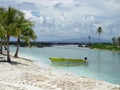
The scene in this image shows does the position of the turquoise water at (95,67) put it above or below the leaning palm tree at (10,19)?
below

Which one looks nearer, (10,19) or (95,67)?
(10,19)

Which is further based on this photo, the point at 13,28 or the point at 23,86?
the point at 13,28

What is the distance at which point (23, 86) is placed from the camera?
63.7 feet

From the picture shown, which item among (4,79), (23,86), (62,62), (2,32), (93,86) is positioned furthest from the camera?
(62,62)

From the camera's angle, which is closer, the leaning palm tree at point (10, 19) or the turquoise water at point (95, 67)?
the leaning palm tree at point (10, 19)

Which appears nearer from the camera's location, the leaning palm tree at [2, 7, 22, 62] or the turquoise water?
the leaning palm tree at [2, 7, 22, 62]

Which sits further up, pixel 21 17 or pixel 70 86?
pixel 21 17

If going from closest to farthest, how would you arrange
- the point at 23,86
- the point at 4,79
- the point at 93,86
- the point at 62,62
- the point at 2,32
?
the point at 23,86 < the point at 93,86 < the point at 4,79 < the point at 2,32 < the point at 62,62

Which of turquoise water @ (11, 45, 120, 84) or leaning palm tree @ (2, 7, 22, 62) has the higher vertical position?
leaning palm tree @ (2, 7, 22, 62)

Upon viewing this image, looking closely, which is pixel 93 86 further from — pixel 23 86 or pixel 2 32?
pixel 2 32

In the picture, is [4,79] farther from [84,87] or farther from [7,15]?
[7,15]

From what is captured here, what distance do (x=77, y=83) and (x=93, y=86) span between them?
137cm

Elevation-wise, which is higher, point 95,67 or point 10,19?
point 10,19

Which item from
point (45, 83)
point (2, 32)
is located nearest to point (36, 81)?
point (45, 83)
